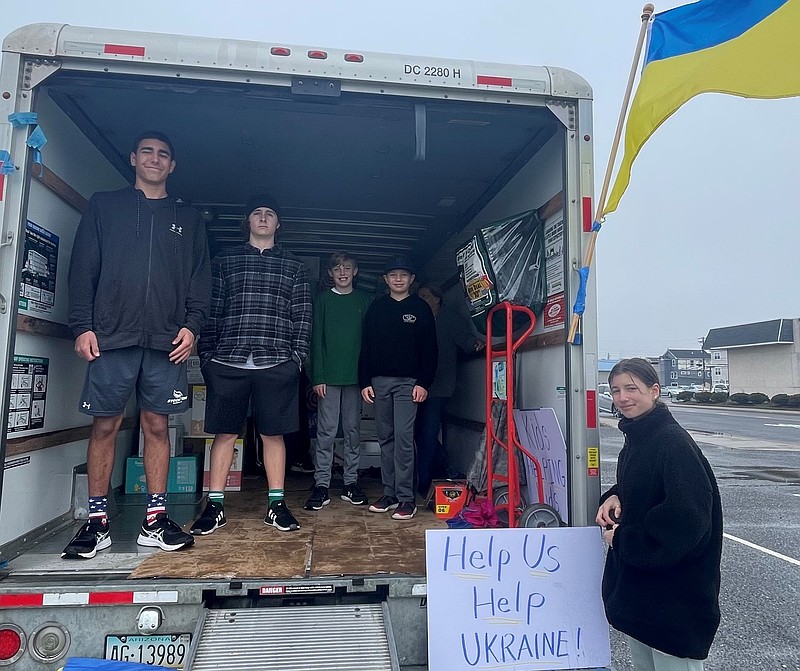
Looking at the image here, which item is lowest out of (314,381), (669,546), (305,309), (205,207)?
(669,546)

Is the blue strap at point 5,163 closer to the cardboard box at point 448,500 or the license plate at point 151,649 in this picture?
the license plate at point 151,649

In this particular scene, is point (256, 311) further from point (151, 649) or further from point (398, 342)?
point (151, 649)

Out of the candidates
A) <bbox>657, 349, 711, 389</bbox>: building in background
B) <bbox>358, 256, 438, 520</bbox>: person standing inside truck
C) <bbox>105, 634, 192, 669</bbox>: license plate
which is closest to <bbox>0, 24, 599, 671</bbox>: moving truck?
<bbox>105, 634, 192, 669</bbox>: license plate

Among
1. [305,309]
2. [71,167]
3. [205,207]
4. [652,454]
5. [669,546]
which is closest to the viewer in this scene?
[669,546]

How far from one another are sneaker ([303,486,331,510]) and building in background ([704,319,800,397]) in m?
42.5

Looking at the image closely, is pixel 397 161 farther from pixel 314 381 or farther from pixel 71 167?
pixel 71 167

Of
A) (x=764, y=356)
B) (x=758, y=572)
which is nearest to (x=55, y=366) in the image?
(x=758, y=572)

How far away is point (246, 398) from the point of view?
3.29m

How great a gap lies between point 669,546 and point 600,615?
0.66 meters

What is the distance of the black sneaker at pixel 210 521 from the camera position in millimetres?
2971

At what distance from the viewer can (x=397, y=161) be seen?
3988 mm

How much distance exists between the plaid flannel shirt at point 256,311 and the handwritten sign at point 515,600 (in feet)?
4.78

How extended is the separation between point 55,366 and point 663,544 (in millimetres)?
2782

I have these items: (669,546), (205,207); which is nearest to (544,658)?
(669,546)
